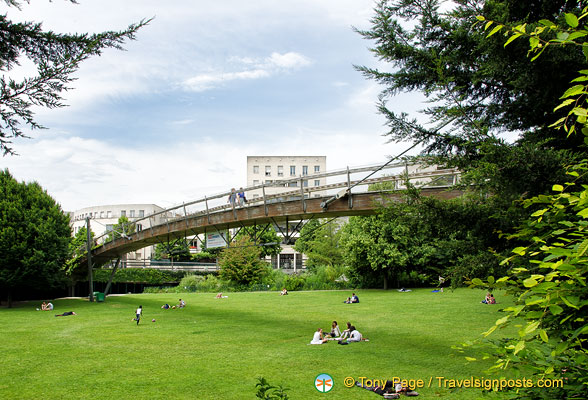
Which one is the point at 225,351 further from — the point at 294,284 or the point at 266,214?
the point at 294,284

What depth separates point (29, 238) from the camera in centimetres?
3025

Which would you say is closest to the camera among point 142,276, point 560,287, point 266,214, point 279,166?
point 560,287

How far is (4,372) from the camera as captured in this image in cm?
1258

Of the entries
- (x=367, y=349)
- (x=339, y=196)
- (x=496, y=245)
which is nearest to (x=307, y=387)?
(x=367, y=349)

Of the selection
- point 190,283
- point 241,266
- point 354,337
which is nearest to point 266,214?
point 354,337

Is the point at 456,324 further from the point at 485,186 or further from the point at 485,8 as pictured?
the point at 485,8

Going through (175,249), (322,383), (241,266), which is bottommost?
(322,383)

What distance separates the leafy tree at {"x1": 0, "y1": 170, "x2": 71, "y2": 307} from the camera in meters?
29.2

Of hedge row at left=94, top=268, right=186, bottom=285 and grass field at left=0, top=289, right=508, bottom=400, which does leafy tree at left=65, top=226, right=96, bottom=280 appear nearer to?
hedge row at left=94, top=268, right=186, bottom=285

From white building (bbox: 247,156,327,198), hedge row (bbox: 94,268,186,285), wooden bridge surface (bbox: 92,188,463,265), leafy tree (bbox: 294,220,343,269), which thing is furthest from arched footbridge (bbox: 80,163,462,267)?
white building (bbox: 247,156,327,198)

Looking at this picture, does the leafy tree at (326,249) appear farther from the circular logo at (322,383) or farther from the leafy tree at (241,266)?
the circular logo at (322,383)

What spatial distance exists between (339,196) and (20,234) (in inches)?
1004

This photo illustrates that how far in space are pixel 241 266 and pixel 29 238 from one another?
75.3 ft

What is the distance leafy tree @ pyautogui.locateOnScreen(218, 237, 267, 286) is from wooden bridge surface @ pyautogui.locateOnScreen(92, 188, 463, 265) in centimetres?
1859
